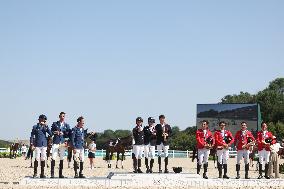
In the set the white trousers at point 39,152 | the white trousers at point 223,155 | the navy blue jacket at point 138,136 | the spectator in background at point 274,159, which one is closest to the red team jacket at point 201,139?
the white trousers at point 223,155

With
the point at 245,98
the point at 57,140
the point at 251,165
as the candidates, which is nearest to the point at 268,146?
the point at 57,140

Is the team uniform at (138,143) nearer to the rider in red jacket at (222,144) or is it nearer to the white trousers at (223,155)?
the rider in red jacket at (222,144)

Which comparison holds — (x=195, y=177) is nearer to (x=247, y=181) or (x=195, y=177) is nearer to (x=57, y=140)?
(x=247, y=181)

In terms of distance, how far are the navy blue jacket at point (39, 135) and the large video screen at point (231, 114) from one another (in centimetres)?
3217

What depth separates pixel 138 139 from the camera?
1752cm

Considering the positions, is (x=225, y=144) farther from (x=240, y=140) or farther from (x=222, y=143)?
(x=240, y=140)

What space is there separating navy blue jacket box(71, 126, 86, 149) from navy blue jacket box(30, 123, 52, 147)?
0.78 metres

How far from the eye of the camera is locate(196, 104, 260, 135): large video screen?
46844 mm

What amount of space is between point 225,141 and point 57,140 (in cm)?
574

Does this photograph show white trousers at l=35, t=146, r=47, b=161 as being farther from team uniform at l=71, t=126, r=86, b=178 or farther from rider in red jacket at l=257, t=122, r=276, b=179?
rider in red jacket at l=257, t=122, r=276, b=179

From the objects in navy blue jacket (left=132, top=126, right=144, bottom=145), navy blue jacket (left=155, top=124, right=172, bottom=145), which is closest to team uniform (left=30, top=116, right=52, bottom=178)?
navy blue jacket (left=132, top=126, right=144, bottom=145)

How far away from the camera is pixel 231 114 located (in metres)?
48.9

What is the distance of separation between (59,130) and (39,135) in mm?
654

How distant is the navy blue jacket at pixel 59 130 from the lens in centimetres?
1653
